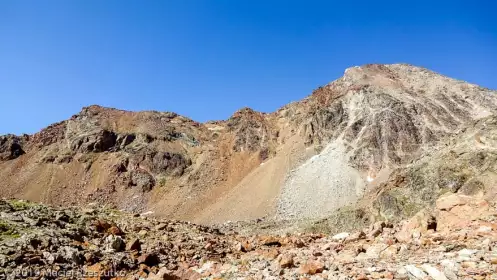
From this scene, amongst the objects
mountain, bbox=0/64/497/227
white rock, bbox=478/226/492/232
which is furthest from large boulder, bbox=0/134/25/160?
white rock, bbox=478/226/492/232

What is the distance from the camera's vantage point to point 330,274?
1045 centimetres

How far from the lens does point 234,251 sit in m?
17.7

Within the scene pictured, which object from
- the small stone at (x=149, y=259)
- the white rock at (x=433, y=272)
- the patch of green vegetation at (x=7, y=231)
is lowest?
the white rock at (x=433, y=272)

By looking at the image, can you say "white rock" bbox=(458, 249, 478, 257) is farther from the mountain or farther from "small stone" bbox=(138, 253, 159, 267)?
the mountain

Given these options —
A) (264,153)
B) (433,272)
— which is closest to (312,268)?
(433,272)

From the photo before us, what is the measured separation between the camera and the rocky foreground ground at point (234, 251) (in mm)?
10398

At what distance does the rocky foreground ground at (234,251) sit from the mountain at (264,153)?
76.9 feet

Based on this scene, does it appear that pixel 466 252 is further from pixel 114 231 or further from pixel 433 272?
pixel 114 231

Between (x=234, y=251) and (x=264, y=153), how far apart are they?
6011 cm

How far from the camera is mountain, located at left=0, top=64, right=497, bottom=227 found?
192 ft

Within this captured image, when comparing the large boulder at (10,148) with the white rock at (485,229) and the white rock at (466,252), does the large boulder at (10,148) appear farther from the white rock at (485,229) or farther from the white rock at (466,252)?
the white rock at (466,252)

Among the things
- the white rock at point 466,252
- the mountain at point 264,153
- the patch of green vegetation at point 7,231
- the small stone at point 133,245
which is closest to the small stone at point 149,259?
the small stone at point 133,245

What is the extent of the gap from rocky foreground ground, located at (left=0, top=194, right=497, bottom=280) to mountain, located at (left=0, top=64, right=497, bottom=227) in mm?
23428

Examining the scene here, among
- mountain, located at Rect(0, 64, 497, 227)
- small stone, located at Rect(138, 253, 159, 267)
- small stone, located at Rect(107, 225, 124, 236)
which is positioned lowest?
small stone, located at Rect(138, 253, 159, 267)
